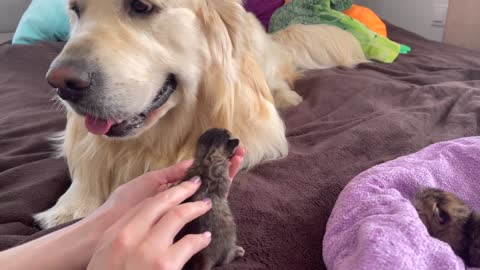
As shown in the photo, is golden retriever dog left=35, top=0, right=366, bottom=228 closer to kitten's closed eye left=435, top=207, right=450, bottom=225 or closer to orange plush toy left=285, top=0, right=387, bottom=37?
kitten's closed eye left=435, top=207, right=450, bottom=225

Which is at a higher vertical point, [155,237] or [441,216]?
[155,237]

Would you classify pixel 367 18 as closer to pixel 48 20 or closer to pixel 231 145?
pixel 48 20

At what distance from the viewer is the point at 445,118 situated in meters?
1.48

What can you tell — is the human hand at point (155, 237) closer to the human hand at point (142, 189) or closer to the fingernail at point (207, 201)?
the fingernail at point (207, 201)

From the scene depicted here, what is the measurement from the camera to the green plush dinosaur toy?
2332 mm

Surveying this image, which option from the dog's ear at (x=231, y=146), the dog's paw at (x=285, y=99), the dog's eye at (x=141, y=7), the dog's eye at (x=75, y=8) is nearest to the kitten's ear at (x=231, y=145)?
the dog's ear at (x=231, y=146)

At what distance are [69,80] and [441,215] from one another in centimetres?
76

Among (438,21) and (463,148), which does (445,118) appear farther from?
(438,21)

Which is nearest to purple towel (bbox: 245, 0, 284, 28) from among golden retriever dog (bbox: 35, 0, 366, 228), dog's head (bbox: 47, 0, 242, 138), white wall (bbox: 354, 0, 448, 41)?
white wall (bbox: 354, 0, 448, 41)

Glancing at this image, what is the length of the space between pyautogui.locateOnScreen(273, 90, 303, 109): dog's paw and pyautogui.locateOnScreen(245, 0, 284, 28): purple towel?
0.98 metres

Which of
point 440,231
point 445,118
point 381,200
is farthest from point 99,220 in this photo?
point 445,118

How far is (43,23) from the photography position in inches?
101

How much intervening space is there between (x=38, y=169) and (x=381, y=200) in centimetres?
94

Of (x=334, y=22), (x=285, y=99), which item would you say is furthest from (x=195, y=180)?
(x=334, y=22)
